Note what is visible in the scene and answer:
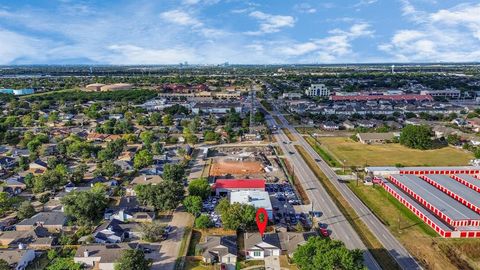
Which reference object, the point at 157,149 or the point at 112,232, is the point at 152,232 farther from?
the point at 157,149

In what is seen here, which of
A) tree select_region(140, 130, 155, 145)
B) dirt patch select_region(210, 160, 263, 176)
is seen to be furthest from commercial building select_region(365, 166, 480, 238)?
tree select_region(140, 130, 155, 145)

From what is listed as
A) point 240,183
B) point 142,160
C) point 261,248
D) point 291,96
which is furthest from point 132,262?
point 291,96

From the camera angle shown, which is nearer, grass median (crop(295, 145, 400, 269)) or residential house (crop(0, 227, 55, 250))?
grass median (crop(295, 145, 400, 269))

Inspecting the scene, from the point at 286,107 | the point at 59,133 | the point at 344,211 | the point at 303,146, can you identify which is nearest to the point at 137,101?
the point at 59,133

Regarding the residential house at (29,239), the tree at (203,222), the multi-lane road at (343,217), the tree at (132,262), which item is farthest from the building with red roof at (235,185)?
the residential house at (29,239)

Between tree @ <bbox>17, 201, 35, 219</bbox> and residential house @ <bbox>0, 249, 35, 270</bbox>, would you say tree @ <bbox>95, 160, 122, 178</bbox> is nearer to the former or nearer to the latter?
tree @ <bbox>17, 201, 35, 219</bbox>

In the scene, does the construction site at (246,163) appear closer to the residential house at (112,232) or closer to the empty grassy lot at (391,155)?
the empty grassy lot at (391,155)
